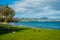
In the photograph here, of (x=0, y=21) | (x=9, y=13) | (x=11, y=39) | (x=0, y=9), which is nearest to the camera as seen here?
(x=11, y=39)

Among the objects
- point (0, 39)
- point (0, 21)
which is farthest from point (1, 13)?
point (0, 39)

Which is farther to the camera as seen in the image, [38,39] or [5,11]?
[5,11]

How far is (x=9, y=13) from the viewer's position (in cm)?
2739

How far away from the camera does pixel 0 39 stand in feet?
29.3

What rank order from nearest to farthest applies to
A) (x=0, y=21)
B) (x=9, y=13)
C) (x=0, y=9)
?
(x=0, y=9)
(x=9, y=13)
(x=0, y=21)

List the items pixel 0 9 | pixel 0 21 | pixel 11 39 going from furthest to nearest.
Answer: pixel 0 21
pixel 0 9
pixel 11 39

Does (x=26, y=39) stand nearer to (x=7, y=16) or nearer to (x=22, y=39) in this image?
(x=22, y=39)

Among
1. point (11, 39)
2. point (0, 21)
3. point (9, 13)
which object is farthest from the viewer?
point (0, 21)

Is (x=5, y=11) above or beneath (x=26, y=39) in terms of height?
above

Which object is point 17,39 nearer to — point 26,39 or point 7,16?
point 26,39

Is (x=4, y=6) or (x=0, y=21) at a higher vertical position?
(x=4, y=6)

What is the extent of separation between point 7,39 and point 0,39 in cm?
44

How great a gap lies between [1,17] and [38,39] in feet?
61.3

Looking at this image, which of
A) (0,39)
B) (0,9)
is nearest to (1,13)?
(0,9)
